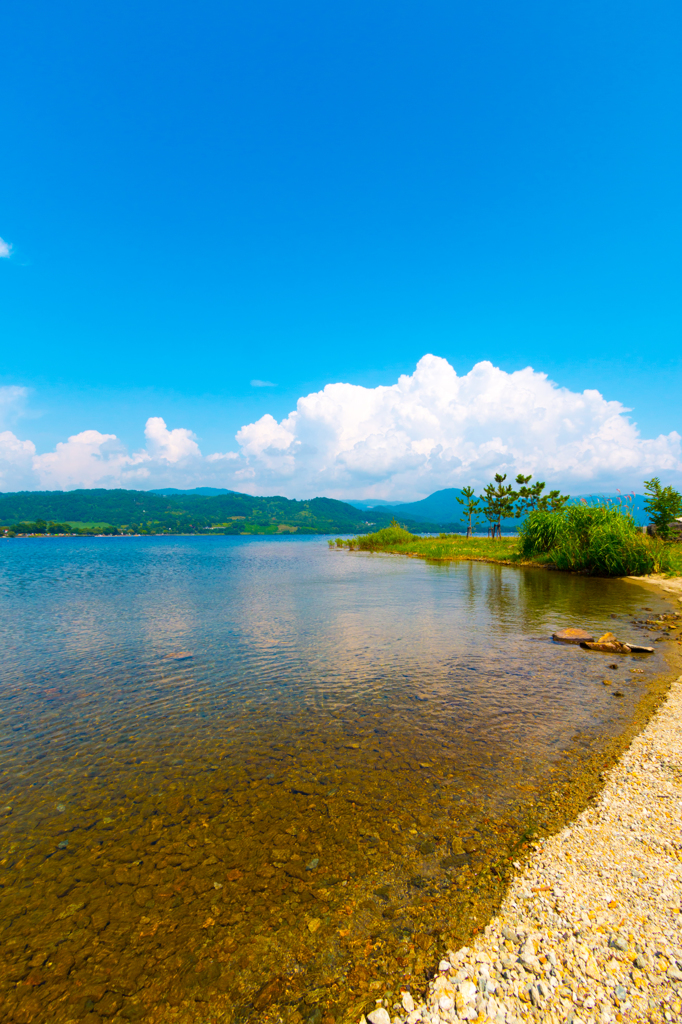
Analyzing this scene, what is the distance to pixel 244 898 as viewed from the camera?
6.93 m

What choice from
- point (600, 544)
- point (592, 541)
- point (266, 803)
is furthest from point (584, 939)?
point (592, 541)

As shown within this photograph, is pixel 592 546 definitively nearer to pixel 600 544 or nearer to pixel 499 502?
pixel 600 544

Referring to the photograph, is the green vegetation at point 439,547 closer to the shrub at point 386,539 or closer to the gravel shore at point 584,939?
the shrub at point 386,539

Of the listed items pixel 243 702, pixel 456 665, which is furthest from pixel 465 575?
pixel 243 702

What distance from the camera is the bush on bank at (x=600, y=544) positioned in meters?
46.7

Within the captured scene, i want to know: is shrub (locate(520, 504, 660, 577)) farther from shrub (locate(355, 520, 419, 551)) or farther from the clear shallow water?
shrub (locate(355, 520, 419, 551))

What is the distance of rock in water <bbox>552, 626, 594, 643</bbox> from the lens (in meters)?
22.2

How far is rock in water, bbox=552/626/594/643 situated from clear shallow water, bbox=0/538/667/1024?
1.08 metres

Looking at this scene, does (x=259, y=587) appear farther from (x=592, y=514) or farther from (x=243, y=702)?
(x=592, y=514)

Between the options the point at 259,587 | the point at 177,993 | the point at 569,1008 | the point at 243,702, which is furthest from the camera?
the point at 259,587

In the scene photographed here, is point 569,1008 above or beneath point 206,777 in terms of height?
above

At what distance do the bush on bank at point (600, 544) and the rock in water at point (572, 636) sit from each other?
Answer: 95.7ft

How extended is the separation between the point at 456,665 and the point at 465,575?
121ft

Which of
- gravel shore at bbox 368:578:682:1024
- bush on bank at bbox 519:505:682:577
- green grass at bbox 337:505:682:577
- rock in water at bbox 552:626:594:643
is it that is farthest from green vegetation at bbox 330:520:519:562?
gravel shore at bbox 368:578:682:1024
